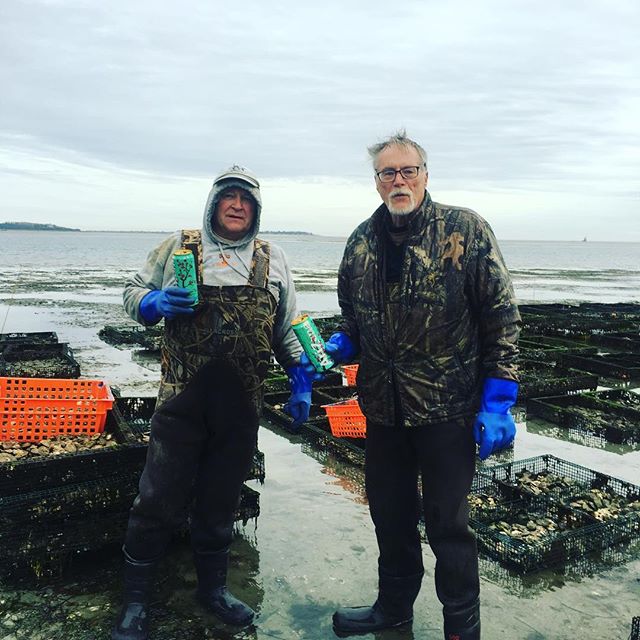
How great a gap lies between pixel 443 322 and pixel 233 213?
1407mm

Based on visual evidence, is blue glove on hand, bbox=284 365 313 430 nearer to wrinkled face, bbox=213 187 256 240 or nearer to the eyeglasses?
wrinkled face, bbox=213 187 256 240

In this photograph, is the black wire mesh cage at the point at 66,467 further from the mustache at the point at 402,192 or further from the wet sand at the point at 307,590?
the mustache at the point at 402,192

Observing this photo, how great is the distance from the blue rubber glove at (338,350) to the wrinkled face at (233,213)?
848mm

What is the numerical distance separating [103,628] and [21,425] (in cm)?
253

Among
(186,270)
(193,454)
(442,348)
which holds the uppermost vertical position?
(186,270)

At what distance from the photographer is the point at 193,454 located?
12.4 feet

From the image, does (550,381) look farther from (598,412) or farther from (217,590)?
(217,590)

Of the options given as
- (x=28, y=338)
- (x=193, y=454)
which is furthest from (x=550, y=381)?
(x=28, y=338)

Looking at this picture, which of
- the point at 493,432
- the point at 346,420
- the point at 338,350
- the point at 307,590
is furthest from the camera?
the point at 346,420

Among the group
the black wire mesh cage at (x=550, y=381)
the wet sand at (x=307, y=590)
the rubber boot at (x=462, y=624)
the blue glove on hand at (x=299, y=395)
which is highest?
the blue glove on hand at (x=299, y=395)

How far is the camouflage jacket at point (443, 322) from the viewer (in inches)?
134

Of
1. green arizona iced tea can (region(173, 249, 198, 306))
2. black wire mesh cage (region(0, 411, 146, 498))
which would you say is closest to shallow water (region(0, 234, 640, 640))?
black wire mesh cage (region(0, 411, 146, 498))

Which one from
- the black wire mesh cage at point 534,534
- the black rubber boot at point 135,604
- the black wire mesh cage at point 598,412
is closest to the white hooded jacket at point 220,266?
the black rubber boot at point 135,604

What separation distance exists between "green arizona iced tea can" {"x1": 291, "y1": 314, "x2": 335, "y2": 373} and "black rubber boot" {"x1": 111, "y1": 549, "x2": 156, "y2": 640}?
4.97 feet
